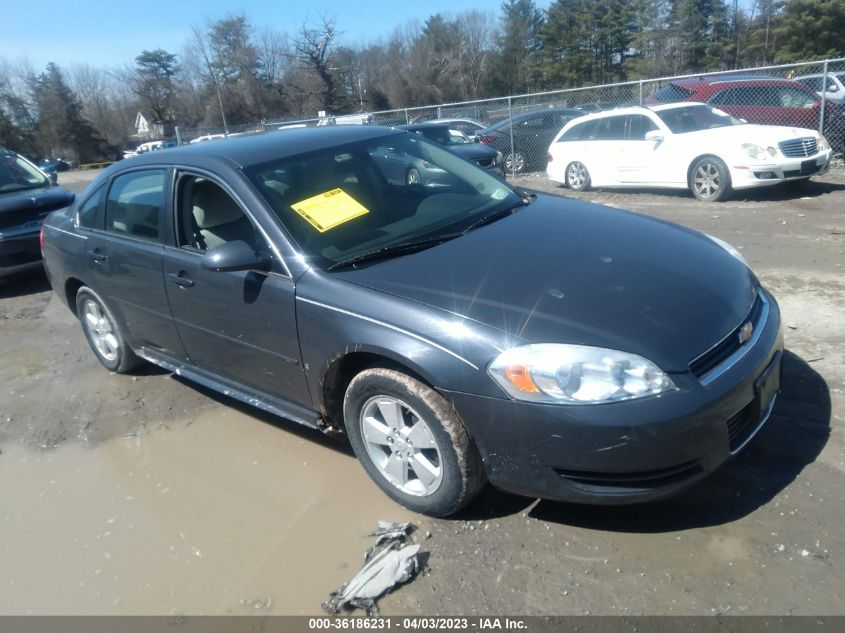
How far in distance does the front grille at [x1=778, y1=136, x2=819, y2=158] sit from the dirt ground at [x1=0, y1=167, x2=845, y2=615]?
228 inches

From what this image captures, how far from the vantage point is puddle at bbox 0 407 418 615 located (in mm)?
2922

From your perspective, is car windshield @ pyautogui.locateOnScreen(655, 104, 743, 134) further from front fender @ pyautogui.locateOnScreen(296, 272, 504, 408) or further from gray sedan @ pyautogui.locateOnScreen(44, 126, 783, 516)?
front fender @ pyautogui.locateOnScreen(296, 272, 504, 408)

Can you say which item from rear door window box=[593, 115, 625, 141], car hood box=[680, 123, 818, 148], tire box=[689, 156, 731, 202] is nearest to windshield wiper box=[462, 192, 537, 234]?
tire box=[689, 156, 731, 202]

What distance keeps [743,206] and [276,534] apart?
859 centimetres

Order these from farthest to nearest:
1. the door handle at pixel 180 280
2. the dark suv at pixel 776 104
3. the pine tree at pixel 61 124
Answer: the pine tree at pixel 61 124 < the dark suv at pixel 776 104 < the door handle at pixel 180 280

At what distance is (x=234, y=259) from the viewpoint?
329 centimetres

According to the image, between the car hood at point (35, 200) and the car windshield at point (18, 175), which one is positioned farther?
the car windshield at point (18, 175)

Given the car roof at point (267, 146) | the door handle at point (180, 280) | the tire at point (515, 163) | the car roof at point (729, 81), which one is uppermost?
the car roof at point (267, 146)

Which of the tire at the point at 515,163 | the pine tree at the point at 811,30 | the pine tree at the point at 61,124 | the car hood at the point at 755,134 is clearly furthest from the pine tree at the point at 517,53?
the car hood at the point at 755,134

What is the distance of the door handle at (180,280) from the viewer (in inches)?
152

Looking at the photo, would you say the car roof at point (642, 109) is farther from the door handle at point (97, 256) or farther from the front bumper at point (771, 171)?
the door handle at point (97, 256)

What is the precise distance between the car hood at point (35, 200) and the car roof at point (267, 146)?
15.9 ft

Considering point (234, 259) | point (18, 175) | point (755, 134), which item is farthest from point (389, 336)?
point (755, 134)

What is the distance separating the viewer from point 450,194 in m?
4.00
